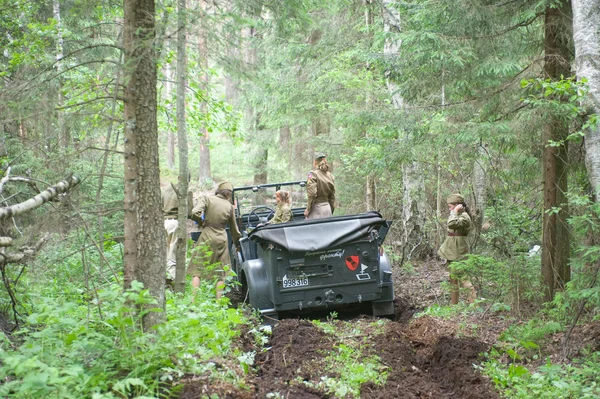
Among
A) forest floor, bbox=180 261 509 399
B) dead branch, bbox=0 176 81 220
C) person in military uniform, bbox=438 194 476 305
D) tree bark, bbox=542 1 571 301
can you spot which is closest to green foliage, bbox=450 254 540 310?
tree bark, bbox=542 1 571 301

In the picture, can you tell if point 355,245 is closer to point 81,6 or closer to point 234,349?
point 234,349

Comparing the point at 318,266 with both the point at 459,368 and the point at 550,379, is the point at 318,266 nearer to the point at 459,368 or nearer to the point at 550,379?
the point at 459,368

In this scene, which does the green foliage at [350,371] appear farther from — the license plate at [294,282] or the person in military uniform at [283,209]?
the person in military uniform at [283,209]

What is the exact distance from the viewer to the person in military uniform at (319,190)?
9.07m

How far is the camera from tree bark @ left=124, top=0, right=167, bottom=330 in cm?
425

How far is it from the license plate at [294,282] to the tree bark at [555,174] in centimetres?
310

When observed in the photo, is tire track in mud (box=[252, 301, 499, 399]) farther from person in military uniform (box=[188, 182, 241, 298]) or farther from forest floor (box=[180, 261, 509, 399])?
person in military uniform (box=[188, 182, 241, 298])

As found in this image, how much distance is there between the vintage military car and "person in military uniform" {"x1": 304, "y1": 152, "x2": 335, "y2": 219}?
1910mm

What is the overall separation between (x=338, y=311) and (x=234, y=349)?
9.44ft

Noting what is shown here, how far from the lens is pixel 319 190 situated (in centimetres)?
919

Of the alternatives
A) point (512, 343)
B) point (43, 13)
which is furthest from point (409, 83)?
point (43, 13)

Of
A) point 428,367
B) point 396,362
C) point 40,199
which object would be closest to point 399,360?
point 396,362

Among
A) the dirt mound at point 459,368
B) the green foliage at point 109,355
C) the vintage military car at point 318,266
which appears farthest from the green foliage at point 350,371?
the vintage military car at point 318,266

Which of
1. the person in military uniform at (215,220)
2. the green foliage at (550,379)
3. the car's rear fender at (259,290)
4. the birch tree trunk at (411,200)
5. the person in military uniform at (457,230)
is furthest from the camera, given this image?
the birch tree trunk at (411,200)
